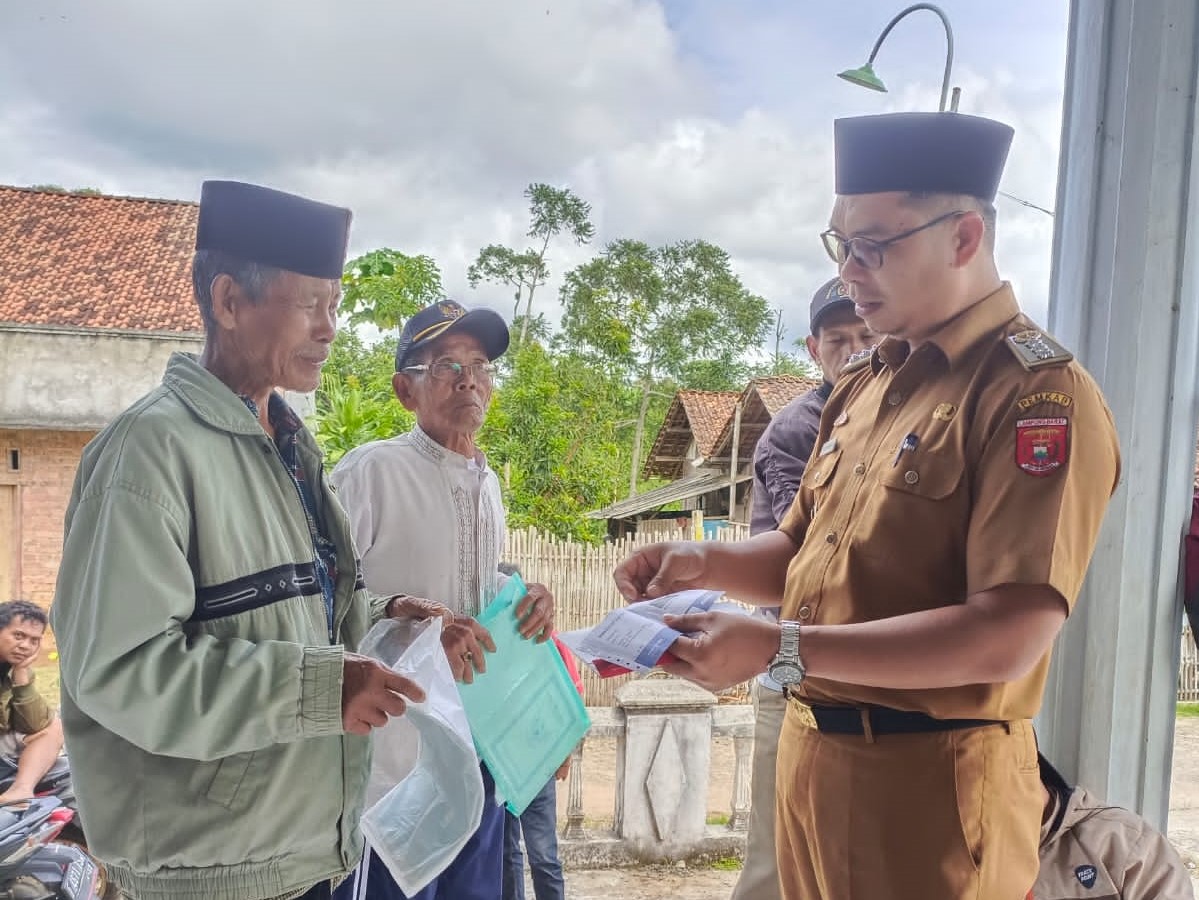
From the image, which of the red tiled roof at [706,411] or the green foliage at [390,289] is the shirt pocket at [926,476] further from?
the red tiled roof at [706,411]

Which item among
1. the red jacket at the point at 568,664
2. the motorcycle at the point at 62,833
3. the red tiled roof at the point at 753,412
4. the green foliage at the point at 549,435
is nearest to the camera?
the red jacket at the point at 568,664

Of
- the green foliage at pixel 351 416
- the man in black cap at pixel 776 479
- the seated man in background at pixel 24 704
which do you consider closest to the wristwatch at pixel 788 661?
the man in black cap at pixel 776 479

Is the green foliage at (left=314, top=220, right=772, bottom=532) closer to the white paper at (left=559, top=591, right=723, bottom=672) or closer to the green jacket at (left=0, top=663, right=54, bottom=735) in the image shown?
the green jacket at (left=0, top=663, right=54, bottom=735)

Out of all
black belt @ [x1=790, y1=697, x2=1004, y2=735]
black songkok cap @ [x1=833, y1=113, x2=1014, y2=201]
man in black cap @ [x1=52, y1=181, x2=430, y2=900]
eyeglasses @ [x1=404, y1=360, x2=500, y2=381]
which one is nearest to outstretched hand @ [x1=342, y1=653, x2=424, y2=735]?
man in black cap @ [x1=52, y1=181, x2=430, y2=900]

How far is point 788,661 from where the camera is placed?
3.63 ft

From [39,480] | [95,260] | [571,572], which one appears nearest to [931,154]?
[571,572]

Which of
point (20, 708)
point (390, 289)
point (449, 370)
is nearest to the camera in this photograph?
point (449, 370)

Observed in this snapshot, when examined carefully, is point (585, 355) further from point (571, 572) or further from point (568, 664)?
point (568, 664)

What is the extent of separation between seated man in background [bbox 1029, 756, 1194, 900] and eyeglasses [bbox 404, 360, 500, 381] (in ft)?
4.60

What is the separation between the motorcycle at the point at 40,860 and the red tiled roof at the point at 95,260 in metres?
4.25

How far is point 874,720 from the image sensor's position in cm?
115

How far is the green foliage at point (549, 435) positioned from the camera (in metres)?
7.90

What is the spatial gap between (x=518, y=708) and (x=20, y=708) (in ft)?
6.07

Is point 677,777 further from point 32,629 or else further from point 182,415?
point 182,415
